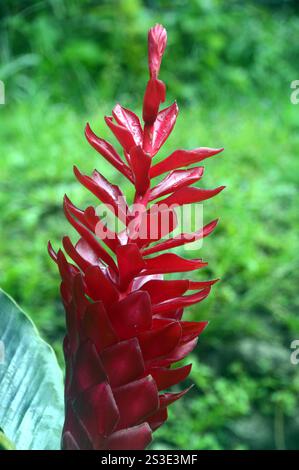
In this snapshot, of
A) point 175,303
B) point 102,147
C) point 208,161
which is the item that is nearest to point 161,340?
point 175,303

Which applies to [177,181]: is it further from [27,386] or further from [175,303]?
[27,386]

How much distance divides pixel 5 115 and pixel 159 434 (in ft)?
6.31

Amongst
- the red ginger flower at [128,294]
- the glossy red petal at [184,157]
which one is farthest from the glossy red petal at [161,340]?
the glossy red petal at [184,157]

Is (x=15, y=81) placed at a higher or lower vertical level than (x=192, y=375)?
higher

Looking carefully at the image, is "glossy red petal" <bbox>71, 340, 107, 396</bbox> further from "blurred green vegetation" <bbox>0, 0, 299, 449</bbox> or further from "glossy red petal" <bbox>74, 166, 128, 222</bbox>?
Answer: "blurred green vegetation" <bbox>0, 0, 299, 449</bbox>

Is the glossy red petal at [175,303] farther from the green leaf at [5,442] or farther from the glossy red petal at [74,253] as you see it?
the green leaf at [5,442]

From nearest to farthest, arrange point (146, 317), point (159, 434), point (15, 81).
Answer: point (146, 317) → point (159, 434) → point (15, 81)

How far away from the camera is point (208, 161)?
Result: 2.46 m

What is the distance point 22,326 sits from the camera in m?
0.62

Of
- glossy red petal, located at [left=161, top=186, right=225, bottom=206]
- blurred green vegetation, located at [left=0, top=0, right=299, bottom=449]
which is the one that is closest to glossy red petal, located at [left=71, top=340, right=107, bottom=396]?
glossy red petal, located at [left=161, top=186, right=225, bottom=206]

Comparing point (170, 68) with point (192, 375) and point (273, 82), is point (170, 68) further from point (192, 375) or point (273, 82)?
point (192, 375)

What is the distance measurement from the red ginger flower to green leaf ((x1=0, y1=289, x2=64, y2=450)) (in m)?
0.06

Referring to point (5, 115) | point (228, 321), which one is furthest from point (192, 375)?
point (5, 115)

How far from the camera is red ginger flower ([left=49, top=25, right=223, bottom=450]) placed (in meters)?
0.49
